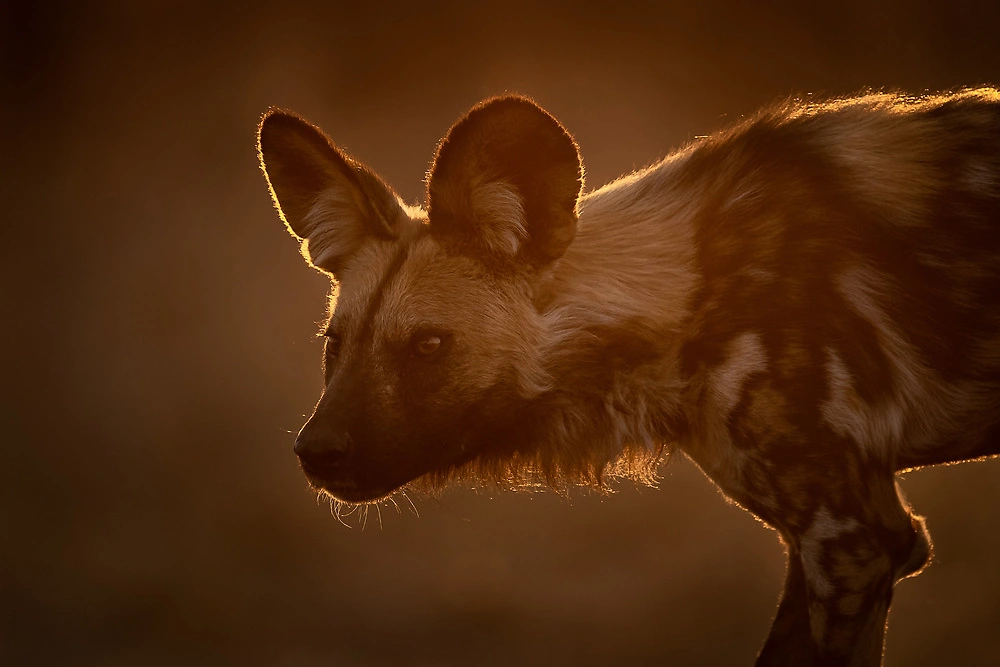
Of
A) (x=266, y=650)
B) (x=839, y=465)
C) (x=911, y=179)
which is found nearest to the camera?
(x=839, y=465)

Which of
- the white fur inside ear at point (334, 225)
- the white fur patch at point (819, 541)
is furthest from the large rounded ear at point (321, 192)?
the white fur patch at point (819, 541)

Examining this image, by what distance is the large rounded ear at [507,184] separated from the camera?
1.91 m

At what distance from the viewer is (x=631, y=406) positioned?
78.9 inches

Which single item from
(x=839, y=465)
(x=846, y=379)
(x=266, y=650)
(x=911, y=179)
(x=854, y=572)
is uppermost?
(x=911, y=179)

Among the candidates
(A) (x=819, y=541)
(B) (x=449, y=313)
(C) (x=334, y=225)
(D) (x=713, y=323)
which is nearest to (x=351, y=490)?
(B) (x=449, y=313)

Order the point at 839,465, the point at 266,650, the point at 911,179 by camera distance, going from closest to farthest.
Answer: the point at 839,465 → the point at 911,179 → the point at 266,650

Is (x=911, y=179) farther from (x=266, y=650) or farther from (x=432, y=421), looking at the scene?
(x=266, y=650)

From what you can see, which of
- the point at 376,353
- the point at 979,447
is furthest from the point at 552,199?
the point at 979,447

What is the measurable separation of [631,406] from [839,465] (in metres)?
0.41

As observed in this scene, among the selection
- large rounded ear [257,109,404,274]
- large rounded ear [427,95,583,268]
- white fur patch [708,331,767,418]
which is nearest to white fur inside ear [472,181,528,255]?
large rounded ear [427,95,583,268]

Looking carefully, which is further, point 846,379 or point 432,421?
point 432,421

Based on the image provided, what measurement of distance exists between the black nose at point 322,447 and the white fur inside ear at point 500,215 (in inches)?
18.8

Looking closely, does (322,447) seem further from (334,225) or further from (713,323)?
(713,323)

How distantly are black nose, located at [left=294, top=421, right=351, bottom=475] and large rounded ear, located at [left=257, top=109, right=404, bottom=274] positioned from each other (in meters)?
0.46
